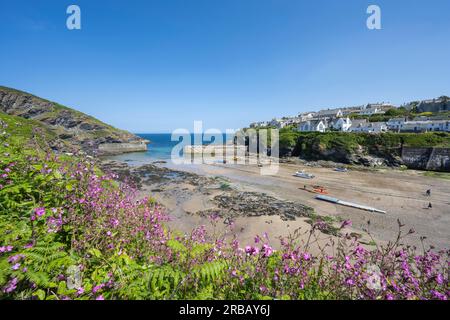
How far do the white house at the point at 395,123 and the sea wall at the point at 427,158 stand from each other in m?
27.9

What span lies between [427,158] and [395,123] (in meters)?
33.3

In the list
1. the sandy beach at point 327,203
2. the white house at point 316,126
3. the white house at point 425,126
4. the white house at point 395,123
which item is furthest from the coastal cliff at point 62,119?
the white house at point 425,126

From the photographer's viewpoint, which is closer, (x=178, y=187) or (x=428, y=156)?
(x=178, y=187)

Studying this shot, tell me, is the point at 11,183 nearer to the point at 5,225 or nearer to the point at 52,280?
the point at 5,225

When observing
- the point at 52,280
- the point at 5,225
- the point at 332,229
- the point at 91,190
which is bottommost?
the point at 332,229

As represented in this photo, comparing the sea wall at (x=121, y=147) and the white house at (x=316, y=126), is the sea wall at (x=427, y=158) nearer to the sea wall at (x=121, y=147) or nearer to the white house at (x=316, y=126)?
the white house at (x=316, y=126)

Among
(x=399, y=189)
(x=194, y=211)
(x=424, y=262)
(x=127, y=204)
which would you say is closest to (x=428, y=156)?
(x=399, y=189)

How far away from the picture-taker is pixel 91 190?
336 cm

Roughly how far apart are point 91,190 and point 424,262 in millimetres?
5370

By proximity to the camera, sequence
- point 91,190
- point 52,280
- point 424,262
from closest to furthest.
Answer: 1. point 52,280
2. point 424,262
3. point 91,190

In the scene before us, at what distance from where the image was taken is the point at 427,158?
144 feet

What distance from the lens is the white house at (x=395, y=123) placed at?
223 feet

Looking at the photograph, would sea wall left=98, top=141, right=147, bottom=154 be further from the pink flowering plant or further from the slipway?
the pink flowering plant

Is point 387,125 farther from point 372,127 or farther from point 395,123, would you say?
point 372,127
